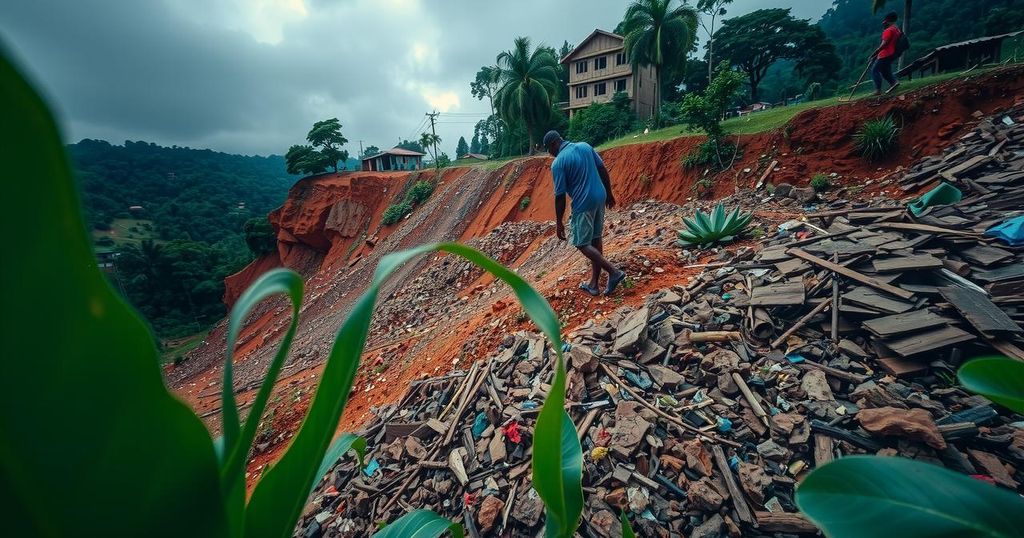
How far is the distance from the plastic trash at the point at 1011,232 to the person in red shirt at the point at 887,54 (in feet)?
20.7

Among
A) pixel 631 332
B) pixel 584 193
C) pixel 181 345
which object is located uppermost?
pixel 584 193

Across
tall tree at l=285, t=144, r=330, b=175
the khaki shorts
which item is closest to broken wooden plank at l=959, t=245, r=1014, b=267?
the khaki shorts

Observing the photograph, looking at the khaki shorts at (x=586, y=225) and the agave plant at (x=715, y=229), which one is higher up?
the khaki shorts at (x=586, y=225)

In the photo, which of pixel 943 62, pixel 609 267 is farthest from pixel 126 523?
pixel 943 62

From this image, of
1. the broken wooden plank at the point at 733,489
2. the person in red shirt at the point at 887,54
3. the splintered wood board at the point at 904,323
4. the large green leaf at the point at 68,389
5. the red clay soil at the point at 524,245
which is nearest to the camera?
the large green leaf at the point at 68,389

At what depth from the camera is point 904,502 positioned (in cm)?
63

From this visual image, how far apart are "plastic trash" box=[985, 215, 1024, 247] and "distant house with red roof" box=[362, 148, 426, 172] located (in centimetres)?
3792

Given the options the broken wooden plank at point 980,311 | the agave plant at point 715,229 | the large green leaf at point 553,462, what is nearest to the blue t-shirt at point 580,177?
the agave plant at point 715,229

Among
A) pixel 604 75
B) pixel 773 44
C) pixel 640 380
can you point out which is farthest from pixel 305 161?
pixel 773 44

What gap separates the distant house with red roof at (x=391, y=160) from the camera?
38.2m

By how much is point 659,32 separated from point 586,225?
21.3m

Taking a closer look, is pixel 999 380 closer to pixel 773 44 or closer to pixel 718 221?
pixel 718 221

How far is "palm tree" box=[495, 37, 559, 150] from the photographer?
22484 mm

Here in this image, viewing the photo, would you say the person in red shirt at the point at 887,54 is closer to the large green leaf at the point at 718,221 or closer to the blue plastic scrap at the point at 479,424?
the large green leaf at the point at 718,221
